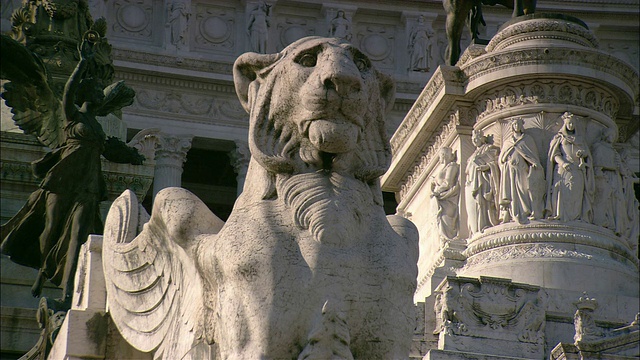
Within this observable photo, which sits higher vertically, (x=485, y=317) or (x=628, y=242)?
(x=628, y=242)

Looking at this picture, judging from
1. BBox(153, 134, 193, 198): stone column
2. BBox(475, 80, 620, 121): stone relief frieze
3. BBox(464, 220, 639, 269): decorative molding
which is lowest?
BBox(464, 220, 639, 269): decorative molding

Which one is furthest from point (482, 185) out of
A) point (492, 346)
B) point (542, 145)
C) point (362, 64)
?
point (362, 64)

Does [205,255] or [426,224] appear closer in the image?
[205,255]

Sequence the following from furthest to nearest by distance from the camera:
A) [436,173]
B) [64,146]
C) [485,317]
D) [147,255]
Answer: [436,173] < [485,317] < [64,146] < [147,255]

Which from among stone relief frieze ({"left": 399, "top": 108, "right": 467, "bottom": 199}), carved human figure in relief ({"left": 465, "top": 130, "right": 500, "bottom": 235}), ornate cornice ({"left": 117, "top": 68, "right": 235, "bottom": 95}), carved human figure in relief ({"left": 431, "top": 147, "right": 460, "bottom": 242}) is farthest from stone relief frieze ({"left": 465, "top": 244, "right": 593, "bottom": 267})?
ornate cornice ({"left": 117, "top": 68, "right": 235, "bottom": 95})

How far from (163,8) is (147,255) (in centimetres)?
3800

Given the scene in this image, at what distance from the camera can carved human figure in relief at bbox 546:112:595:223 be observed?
57.9 feet

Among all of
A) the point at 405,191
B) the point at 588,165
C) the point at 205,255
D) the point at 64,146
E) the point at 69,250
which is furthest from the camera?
the point at 405,191

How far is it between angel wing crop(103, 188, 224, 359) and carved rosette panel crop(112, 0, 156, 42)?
37.1m

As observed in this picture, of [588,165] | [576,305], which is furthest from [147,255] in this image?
[588,165]

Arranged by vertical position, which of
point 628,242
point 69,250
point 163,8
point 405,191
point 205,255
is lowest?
point 205,255

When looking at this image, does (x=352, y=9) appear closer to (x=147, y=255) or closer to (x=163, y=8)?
(x=163, y=8)

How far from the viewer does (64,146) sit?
1019cm

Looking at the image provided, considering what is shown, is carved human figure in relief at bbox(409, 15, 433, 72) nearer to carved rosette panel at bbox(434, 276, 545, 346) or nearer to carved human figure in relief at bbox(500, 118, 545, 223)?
carved human figure in relief at bbox(500, 118, 545, 223)
